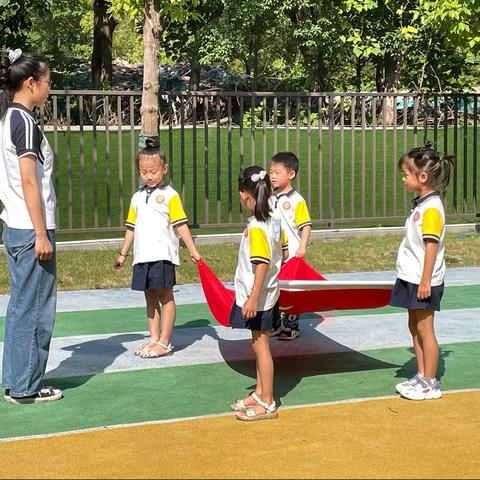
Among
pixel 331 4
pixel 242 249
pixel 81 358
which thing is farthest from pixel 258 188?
pixel 331 4

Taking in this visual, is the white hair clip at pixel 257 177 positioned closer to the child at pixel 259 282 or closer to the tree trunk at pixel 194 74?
the child at pixel 259 282

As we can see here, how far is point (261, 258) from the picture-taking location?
6004 mm

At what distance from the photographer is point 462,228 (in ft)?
50.9

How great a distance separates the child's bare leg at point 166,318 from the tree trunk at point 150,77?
5.16 metres

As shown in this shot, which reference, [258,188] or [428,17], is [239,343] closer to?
[258,188]

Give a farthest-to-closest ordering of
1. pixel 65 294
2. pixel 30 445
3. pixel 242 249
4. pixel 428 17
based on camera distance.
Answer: pixel 428 17
pixel 65 294
pixel 242 249
pixel 30 445

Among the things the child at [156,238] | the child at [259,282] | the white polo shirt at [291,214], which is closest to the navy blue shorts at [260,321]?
the child at [259,282]

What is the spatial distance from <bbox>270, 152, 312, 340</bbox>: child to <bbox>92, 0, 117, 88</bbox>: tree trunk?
106 ft

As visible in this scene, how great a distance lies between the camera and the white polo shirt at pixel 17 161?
6.11m

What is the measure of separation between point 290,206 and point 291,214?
0.21 ft

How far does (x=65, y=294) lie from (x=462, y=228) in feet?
23.6

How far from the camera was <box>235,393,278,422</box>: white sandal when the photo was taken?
19.4 ft

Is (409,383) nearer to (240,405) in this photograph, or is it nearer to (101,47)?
(240,405)

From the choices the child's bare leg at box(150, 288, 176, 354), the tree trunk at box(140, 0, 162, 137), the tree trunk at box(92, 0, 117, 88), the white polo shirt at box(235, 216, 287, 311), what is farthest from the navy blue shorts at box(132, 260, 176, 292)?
the tree trunk at box(92, 0, 117, 88)
